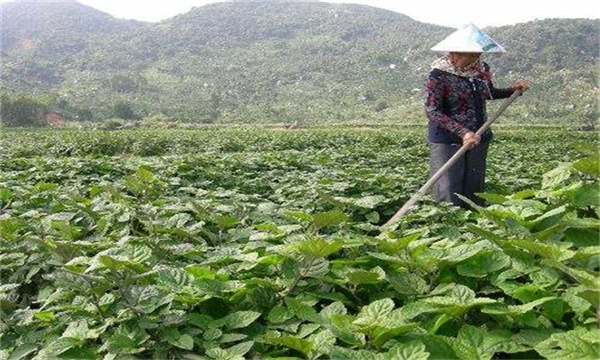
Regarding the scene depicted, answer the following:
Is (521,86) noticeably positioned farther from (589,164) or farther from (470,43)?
(589,164)

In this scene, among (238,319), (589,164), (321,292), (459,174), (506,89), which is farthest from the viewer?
(506,89)

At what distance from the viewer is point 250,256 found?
2.02 m

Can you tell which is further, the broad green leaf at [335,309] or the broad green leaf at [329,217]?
the broad green leaf at [329,217]

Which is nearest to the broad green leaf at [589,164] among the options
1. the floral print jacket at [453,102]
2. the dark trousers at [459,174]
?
the dark trousers at [459,174]

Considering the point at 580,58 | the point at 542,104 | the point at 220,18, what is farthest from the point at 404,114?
the point at 220,18

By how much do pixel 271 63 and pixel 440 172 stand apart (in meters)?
128

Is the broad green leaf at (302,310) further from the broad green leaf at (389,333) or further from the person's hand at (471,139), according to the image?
the person's hand at (471,139)

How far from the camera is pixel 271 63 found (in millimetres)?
129500

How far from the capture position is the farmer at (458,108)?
434 cm

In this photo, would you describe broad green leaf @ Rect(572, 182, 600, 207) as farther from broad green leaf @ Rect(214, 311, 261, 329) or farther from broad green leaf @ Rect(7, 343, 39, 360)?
broad green leaf @ Rect(7, 343, 39, 360)

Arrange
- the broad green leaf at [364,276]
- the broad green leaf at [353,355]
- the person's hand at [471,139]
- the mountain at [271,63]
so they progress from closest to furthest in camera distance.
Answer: the broad green leaf at [353,355] < the broad green leaf at [364,276] < the person's hand at [471,139] < the mountain at [271,63]

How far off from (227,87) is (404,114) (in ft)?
144

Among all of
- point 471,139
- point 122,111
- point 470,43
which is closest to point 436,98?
point 470,43

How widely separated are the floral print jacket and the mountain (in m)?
61.6
